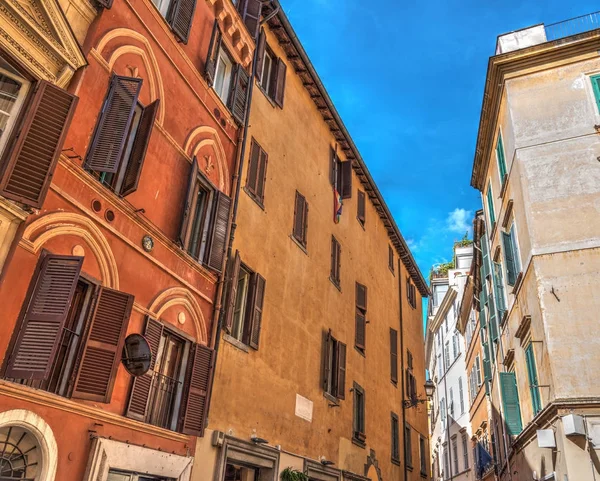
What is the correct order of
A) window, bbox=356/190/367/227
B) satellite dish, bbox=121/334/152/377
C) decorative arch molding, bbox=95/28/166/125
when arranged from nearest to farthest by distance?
satellite dish, bbox=121/334/152/377 → decorative arch molding, bbox=95/28/166/125 → window, bbox=356/190/367/227

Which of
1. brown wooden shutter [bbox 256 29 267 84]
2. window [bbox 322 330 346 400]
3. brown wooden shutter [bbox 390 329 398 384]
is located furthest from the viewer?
brown wooden shutter [bbox 390 329 398 384]

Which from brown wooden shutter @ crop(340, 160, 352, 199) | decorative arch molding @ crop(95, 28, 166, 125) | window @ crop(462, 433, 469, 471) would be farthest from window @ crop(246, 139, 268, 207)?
window @ crop(462, 433, 469, 471)

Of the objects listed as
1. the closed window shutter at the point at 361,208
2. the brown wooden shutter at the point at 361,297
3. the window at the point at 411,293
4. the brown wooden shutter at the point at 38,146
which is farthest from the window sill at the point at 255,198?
the window at the point at 411,293

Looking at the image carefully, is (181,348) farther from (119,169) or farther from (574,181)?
(574,181)

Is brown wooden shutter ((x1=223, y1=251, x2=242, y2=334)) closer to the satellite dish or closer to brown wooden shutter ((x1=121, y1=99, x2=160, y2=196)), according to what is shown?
the satellite dish

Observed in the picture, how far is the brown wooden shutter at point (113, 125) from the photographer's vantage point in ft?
26.0

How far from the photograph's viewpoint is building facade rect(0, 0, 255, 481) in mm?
6516

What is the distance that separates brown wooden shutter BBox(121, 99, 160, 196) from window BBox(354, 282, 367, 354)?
1115 centimetres

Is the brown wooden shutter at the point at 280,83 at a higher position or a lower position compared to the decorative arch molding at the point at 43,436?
higher

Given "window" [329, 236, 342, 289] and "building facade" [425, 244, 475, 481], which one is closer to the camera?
"window" [329, 236, 342, 289]

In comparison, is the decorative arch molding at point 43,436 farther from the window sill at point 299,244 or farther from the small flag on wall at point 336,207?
the small flag on wall at point 336,207

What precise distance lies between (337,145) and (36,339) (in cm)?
1506

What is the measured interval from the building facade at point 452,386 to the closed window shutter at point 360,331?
513 inches

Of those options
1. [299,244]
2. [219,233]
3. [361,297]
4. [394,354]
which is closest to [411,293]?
[394,354]
